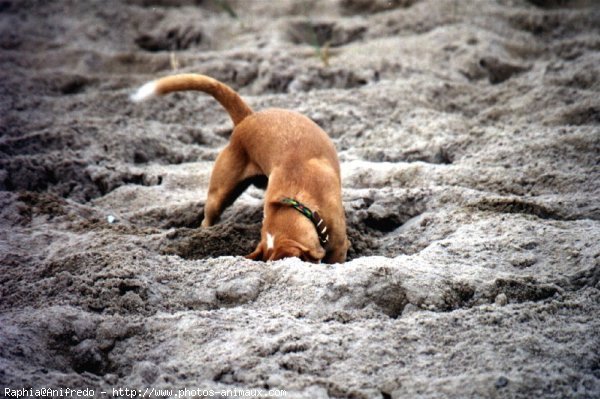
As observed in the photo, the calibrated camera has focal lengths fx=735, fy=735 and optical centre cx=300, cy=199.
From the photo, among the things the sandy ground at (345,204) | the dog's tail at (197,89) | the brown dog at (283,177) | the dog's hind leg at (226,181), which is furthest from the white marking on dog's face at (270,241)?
the dog's tail at (197,89)

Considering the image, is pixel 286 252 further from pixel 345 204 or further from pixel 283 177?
pixel 345 204

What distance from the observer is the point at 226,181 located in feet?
13.5

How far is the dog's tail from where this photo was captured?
4164 mm

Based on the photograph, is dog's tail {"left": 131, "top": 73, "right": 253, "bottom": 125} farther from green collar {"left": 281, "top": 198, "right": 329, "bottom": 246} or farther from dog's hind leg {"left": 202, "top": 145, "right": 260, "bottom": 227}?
green collar {"left": 281, "top": 198, "right": 329, "bottom": 246}

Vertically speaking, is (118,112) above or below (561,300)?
below

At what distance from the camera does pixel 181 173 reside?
467 centimetres

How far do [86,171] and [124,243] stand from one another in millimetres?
1312

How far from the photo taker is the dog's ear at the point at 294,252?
10.9ft

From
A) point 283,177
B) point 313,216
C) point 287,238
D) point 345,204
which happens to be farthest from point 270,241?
point 345,204

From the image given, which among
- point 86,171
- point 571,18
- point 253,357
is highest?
point 571,18

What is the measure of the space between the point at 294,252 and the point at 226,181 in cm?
95

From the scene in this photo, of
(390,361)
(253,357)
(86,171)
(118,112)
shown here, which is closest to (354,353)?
(390,361)

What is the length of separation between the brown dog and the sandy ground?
0.20 metres

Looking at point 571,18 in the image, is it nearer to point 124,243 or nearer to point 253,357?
point 124,243
